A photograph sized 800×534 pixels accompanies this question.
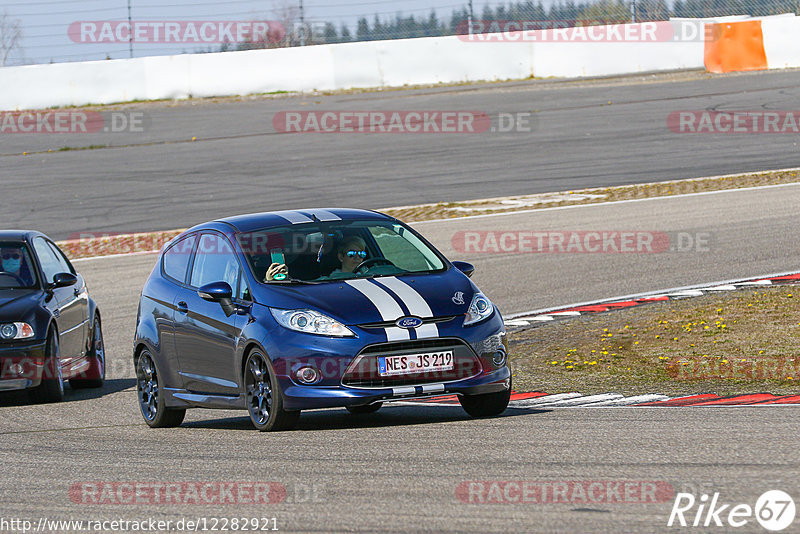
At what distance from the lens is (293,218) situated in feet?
32.4

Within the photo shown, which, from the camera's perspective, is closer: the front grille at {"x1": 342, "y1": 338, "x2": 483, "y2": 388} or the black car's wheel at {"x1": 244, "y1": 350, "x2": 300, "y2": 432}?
the front grille at {"x1": 342, "y1": 338, "x2": 483, "y2": 388}

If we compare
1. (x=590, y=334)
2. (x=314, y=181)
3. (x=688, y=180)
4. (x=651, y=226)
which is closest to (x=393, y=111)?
(x=314, y=181)

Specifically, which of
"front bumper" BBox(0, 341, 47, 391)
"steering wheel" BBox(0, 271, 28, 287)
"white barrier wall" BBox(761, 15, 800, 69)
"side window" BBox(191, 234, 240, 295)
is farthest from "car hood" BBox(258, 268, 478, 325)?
"white barrier wall" BBox(761, 15, 800, 69)

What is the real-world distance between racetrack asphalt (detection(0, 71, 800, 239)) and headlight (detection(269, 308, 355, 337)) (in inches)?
548

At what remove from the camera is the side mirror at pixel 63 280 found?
12695 millimetres

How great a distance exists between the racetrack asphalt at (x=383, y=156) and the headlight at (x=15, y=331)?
10.3 meters

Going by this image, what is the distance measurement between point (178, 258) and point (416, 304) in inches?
99.5

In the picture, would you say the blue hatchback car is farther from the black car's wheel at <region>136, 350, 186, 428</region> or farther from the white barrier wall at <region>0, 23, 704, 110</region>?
the white barrier wall at <region>0, 23, 704, 110</region>

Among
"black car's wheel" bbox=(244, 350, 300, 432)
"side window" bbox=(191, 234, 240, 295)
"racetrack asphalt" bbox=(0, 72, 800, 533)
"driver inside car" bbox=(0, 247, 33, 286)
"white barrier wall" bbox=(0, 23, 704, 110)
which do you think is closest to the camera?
"racetrack asphalt" bbox=(0, 72, 800, 533)

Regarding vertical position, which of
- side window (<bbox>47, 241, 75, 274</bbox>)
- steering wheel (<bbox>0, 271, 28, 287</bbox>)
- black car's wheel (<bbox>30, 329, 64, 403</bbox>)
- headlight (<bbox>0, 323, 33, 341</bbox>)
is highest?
steering wheel (<bbox>0, 271, 28, 287</bbox>)

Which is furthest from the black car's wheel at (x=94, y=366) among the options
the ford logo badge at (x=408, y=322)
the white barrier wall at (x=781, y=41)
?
the white barrier wall at (x=781, y=41)

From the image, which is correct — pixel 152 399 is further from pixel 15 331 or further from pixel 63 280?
pixel 63 280

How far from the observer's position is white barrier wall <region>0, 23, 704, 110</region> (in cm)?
3656

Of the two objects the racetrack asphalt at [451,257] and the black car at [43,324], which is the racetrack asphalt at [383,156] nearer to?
the racetrack asphalt at [451,257]
